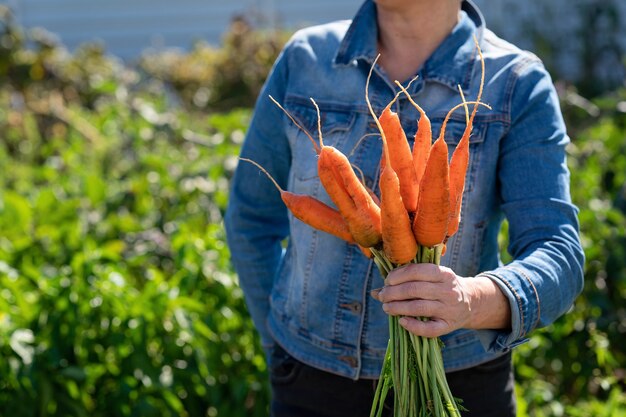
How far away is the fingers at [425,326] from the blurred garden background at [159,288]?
123 centimetres

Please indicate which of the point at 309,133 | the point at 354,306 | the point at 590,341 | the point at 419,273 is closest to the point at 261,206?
the point at 309,133

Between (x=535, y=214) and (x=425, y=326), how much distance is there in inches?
14.6

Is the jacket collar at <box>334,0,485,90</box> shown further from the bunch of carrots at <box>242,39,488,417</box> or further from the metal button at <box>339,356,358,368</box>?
the metal button at <box>339,356,358,368</box>

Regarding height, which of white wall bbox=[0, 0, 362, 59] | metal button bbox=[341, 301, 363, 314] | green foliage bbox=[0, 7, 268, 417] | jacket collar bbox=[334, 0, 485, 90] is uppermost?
jacket collar bbox=[334, 0, 485, 90]

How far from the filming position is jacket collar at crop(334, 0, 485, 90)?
186 centimetres

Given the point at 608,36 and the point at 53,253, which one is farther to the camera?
the point at 608,36

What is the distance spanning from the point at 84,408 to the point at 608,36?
750 centimetres

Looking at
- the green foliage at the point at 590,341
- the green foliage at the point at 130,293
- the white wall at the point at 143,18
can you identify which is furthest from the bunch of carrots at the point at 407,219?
the white wall at the point at 143,18

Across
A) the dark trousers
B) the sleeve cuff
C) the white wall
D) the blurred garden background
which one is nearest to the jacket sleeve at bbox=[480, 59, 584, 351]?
the sleeve cuff

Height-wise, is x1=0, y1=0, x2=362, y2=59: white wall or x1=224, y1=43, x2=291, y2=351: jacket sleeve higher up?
x1=224, y1=43, x2=291, y2=351: jacket sleeve

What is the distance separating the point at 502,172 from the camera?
5.93 ft

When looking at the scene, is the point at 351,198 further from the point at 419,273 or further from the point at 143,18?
the point at 143,18


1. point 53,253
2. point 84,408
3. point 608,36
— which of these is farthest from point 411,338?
point 608,36

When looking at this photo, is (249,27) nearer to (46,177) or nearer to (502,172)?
(46,177)
